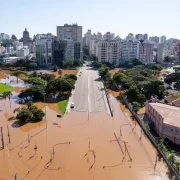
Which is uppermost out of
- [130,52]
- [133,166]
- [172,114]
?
[130,52]

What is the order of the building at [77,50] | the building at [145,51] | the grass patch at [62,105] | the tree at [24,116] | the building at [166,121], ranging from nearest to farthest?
the building at [166,121] → the tree at [24,116] → the grass patch at [62,105] → the building at [145,51] → the building at [77,50]

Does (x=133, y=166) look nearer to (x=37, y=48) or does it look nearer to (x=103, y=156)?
(x=103, y=156)

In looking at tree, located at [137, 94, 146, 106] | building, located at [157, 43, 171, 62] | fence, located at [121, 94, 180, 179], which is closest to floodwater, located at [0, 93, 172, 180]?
fence, located at [121, 94, 180, 179]

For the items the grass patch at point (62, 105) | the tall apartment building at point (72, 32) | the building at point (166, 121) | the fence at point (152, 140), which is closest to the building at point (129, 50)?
the tall apartment building at point (72, 32)

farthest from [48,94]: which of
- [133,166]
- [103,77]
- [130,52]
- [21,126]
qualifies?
[130,52]

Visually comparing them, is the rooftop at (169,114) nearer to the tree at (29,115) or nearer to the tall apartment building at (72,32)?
the tree at (29,115)

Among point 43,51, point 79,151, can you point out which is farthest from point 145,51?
point 79,151

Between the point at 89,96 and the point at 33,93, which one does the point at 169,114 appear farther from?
the point at 33,93
